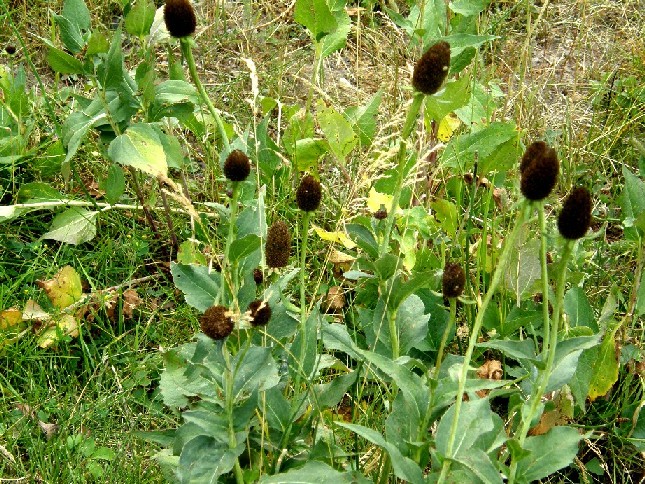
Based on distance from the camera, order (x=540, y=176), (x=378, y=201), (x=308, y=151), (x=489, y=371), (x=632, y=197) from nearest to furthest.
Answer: (x=540, y=176), (x=489, y=371), (x=632, y=197), (x=378, y=201), (x=308, y=151)

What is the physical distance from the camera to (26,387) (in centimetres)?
205

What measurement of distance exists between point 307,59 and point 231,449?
232 centimetres

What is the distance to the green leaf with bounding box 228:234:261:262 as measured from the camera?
5.19 feet

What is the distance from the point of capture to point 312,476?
1.44m

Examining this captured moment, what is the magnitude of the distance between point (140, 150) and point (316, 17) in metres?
0.72

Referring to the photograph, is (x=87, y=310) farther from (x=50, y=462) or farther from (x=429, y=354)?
(x=429, y=354)

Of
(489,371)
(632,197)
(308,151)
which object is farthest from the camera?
(308,151)

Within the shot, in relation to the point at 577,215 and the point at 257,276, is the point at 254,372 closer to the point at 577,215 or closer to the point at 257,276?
the point at 257,276

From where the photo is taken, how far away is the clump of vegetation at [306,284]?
1479 mm

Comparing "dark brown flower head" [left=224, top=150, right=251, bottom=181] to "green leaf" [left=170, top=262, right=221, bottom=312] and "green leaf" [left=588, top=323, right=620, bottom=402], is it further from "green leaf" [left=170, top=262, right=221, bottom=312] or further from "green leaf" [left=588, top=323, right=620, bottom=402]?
"green leaf" [left=588, top=323, right=620, bottom=402]

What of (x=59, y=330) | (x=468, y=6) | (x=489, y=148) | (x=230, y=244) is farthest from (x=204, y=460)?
(x=468, y=6)

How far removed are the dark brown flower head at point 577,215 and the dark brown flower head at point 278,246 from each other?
532mm

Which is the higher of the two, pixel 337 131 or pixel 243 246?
pixel 243 246

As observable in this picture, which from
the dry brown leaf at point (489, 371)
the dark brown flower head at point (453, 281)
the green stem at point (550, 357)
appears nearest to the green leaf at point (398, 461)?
the green stem at point (550, 357)
